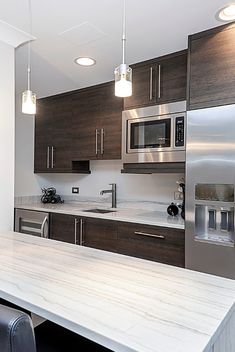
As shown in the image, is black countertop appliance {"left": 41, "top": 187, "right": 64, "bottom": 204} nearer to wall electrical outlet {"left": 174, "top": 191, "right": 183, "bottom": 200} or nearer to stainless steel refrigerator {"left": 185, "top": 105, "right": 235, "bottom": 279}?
wall electrical outlet {"left": 174, "top": 191, "right": 183, "bottom": 200}

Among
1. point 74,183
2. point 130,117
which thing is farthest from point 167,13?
point 74,183

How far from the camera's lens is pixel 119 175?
3340 millimetres

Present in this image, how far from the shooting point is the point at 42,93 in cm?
349

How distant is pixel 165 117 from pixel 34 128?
2.19 metres

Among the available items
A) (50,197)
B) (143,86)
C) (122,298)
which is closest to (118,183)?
(50,197)

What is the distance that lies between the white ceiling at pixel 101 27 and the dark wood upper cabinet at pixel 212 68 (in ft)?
0.28

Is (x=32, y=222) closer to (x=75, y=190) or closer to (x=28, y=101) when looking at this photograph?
(x=75, y=190)

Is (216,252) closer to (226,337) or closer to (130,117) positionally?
(226,337)

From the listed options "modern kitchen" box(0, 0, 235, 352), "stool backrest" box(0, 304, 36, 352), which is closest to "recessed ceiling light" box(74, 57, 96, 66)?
"modern kitchen" box(0, 0, 235, 352)

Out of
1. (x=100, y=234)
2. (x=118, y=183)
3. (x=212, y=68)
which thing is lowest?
(x=100, y=234)

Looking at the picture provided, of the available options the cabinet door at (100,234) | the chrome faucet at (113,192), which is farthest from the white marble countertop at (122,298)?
the chrome faucet at (113,192)

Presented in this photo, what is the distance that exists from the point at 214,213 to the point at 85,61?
175 cm

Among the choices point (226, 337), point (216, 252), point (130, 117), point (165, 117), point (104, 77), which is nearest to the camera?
point (226, 337)

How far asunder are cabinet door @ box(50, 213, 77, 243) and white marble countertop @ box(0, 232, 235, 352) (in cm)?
148
